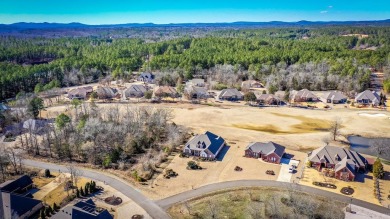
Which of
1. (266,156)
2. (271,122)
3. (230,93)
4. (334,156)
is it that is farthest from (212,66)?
(334,156)

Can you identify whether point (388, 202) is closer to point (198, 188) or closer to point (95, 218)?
point (198, 188)

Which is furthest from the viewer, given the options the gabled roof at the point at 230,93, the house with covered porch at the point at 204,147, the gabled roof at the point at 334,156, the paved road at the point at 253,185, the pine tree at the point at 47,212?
the gabled roof at the point at 230,93

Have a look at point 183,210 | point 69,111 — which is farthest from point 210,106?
point 183,210

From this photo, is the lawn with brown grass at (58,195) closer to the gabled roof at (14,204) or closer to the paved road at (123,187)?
the gabled roof at (14,204)

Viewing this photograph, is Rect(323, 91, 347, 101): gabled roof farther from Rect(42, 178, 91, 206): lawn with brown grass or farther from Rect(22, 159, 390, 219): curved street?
Rect(42, 178, 91, 206): lawn with brown grass

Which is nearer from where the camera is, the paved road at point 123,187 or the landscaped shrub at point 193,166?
the paved road at point 123,187

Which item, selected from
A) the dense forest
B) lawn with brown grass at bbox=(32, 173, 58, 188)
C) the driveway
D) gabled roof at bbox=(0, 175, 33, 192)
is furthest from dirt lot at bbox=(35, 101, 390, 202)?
the dense forest

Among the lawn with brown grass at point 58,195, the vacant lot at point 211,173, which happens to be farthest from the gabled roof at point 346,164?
the lawn with brown grass at point 58,195
